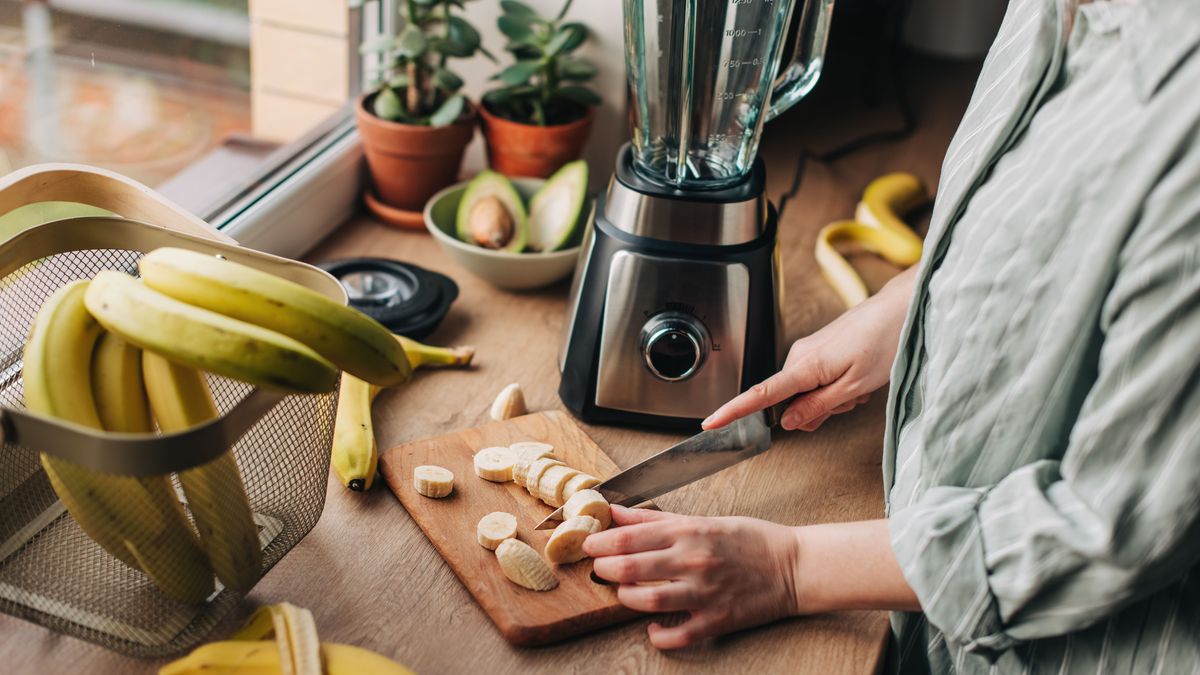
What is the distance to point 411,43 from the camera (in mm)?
1123

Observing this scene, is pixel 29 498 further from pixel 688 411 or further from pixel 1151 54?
pixel 1151 54

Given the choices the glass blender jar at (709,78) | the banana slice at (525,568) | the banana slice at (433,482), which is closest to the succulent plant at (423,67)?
the glass blender jar at (709,78)

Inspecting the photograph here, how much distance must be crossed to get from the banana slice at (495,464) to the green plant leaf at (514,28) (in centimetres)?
55

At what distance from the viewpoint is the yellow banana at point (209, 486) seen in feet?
1.95

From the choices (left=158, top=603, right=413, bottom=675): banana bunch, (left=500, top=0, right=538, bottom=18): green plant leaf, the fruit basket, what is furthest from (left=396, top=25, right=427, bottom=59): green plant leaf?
(left=158, top=603, right=413, bottom=675): banana bunch

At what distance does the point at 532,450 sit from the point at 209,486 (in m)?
Result: 0.29

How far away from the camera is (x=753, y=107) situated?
0.95 m

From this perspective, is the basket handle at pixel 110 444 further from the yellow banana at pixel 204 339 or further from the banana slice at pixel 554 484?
the banana slice at pixel 554 484

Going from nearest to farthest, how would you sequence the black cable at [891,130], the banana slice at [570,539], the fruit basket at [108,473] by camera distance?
the fruit basket at [108,473], the banana slice at [570,539], the black cable at [891,130]

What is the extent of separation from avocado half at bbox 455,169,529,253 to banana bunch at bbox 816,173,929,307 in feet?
1.21

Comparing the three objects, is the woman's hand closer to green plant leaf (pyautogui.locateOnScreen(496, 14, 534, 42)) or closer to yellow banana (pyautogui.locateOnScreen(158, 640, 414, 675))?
yellow banana (pyautogui.locateOnScreen(158, 640, 414, 675))

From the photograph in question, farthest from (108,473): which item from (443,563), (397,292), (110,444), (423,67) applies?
(423,67)

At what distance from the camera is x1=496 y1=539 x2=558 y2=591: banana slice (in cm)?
71

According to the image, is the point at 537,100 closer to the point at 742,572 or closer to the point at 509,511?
the point at 509,511
